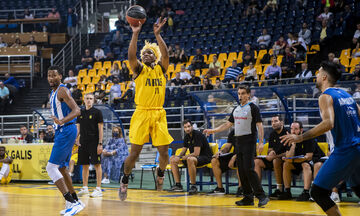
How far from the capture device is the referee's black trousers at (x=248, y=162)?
8.53 meters

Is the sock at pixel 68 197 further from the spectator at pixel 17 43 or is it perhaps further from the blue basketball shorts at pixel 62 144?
the spectator at pixel 17 43

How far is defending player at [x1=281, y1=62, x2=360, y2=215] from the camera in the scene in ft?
16.4

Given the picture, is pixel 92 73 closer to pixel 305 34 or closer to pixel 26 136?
pixel 26 136

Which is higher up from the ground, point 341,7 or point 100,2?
point 100,2

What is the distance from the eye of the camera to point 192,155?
35.8ft

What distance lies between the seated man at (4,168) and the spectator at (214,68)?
7.19 metres

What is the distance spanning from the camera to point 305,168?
934 cm

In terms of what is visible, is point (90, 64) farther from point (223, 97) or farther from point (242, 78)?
point (223, 97)

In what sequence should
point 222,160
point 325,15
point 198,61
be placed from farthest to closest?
point 198,61, point 325,15, point 222,160

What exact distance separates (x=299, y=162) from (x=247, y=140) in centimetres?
147

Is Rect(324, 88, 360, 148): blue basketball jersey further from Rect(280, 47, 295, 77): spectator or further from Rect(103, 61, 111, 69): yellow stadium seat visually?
Rect(103, 61, 111, 69): yellow stadium seat

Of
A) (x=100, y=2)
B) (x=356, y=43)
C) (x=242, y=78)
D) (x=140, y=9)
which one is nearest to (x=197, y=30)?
(x=242, y=78)

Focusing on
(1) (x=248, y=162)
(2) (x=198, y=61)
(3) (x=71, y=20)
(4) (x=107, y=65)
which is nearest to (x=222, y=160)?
(1) (x=248, y=162)

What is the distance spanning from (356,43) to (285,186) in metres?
8.31
